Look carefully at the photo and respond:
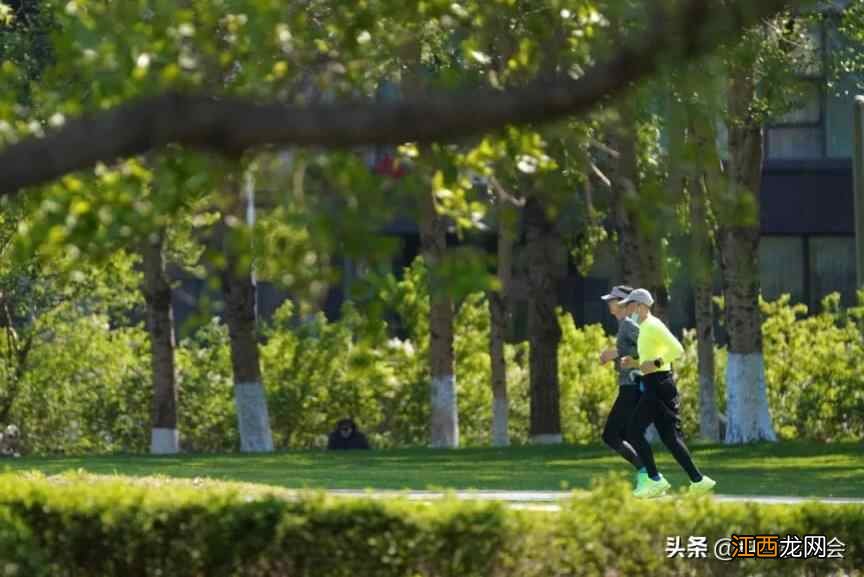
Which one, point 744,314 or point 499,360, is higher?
point 744,314

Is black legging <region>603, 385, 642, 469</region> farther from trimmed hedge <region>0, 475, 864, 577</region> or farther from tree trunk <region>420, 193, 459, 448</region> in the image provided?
tree trunk <region>420, 193, 459, 448</region>

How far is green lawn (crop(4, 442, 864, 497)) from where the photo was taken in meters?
25.3

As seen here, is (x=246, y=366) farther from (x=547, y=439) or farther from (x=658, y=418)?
(x=658, y=418)

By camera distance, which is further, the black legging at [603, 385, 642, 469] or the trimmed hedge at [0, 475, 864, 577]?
the black legging at [603, 385, 642, 469]

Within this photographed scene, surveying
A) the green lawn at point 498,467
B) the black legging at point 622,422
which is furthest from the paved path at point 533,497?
the green lawn at point 498,467

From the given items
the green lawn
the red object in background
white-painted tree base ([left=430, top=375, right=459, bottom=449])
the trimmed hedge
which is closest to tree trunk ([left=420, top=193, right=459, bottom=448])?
white-painted tree base ([left=430, top=375, right=459, bottom=449])

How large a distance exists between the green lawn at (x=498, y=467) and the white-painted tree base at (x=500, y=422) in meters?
4.14

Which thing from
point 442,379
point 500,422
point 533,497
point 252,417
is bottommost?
point 533,497

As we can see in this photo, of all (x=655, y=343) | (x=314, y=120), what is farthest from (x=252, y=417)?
(x=314, y=120)

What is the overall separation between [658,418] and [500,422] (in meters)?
21.3

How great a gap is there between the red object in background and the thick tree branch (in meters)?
2.01

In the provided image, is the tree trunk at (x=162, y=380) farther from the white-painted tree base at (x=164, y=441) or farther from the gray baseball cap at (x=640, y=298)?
the gray baseball cap at (x=640, y=298)

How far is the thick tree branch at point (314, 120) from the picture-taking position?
791cm

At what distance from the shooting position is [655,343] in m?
19.6
